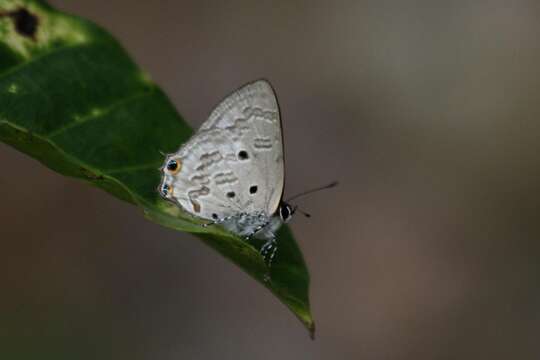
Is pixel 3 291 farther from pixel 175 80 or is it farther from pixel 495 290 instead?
pixel 495 290

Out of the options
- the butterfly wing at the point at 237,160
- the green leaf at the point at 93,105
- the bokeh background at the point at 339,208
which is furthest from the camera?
the bokeh background at the point at 339,208

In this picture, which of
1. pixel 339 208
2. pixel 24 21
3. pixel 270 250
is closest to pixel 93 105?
pixel 24 21

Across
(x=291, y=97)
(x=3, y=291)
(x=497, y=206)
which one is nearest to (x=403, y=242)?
(x=497, y=206)

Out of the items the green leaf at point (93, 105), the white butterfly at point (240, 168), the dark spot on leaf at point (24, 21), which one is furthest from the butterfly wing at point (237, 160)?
the dark spot on leaf at point (24, 21)

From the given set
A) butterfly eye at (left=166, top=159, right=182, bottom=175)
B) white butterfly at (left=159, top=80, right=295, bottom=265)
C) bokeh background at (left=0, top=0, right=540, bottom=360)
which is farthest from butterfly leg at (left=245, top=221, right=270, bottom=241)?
bokeh background at (left=0, top=0, right=540, bottom=360)

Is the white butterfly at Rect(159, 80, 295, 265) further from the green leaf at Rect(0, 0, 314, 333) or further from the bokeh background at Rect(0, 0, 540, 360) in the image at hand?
the bokeh background at Rect(0, 0, 540, 360)

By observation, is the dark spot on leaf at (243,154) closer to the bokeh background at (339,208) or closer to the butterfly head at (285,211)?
the butterfly head at (285,211)
